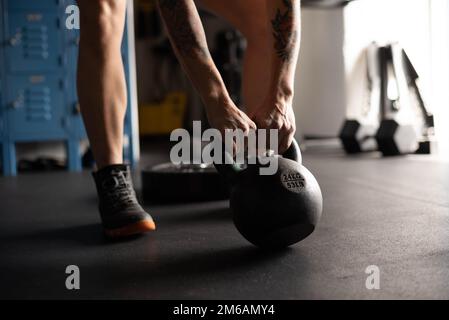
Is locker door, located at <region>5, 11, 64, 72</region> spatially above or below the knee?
above

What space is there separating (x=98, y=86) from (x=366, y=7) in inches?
140

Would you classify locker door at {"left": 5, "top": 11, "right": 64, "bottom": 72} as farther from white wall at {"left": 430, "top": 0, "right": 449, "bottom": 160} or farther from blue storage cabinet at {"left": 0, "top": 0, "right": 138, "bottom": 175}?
white wall at {"left": 430, "top": 0, "right": 449, "bottom": 160}

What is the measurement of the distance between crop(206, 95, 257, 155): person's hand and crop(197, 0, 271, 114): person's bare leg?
43 centimetres

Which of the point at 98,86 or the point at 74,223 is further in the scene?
the point at 74,223

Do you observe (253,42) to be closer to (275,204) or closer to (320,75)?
(275,204)

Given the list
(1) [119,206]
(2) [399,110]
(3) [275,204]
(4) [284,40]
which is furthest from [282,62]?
(2) [399,110]

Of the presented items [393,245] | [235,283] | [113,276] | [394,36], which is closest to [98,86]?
[113,276]

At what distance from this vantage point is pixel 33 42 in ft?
10.0

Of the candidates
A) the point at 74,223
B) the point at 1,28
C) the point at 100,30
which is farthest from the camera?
the point at 1,28

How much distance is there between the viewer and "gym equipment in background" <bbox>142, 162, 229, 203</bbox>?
1.88 m

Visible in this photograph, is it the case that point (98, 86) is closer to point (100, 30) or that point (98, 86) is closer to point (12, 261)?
point (100, 30)

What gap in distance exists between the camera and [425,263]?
0.99 meters

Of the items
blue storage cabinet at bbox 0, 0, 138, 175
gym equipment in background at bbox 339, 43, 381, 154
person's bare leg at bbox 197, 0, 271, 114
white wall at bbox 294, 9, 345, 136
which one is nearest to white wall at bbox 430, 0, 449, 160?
gym equipment in background at bbox 339, 43, 381, 154

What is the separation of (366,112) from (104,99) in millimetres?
3341
